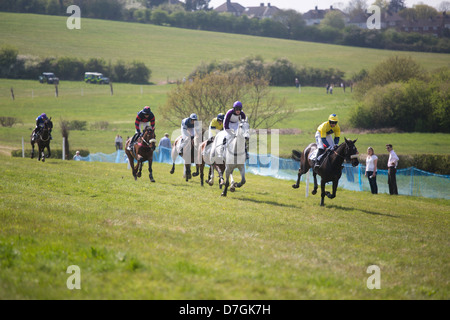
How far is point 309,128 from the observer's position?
59375 mm

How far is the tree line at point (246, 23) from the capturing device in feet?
371

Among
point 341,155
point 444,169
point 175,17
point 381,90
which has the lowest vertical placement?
point 444,169

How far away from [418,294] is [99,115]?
6311cm

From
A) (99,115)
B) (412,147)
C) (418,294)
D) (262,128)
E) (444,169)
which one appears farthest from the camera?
(99,115)

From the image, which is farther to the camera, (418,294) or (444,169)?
(444,169)

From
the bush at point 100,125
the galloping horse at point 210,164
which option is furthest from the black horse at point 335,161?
the bush at point 100,125

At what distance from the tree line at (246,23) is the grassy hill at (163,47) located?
4811 mm

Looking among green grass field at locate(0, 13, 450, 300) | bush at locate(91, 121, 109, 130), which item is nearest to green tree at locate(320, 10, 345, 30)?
bush at locate(91, 121, 109, 130)

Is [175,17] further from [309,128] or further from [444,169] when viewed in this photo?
[444,169]

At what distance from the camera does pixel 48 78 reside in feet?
257

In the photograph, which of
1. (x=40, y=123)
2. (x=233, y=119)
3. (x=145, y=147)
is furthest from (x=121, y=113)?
(x=233, y=119)

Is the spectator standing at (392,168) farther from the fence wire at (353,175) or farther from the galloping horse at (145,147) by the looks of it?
the galloping horse at (145,147)

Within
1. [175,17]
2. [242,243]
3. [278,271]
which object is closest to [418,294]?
[278,271]

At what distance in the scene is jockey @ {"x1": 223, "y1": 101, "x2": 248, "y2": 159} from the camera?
1505 cm
